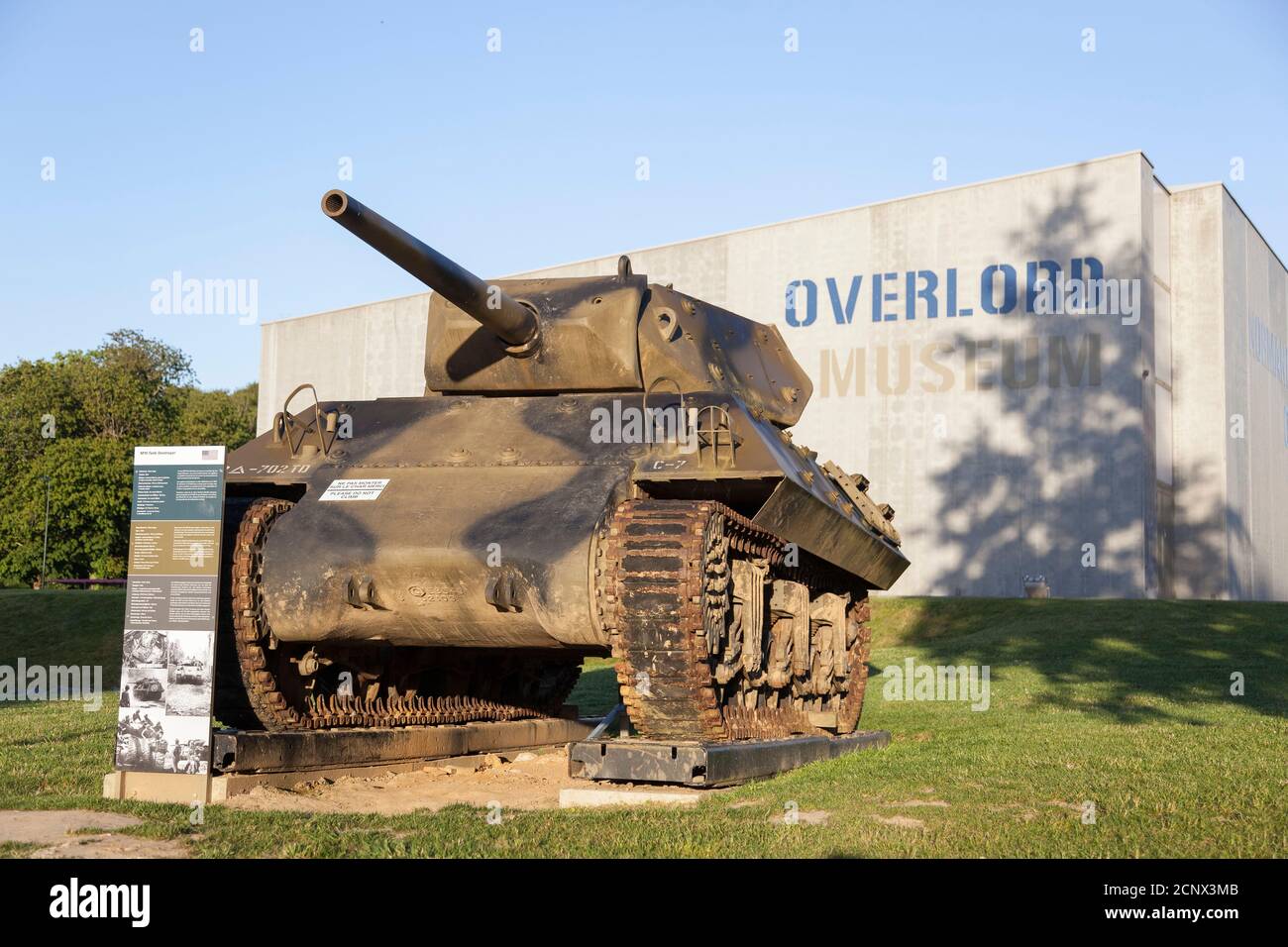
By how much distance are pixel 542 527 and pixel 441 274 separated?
2.19 meters

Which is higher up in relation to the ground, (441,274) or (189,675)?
(441,274)

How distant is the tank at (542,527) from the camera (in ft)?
29.9

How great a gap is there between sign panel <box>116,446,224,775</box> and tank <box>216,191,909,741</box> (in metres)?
0.71

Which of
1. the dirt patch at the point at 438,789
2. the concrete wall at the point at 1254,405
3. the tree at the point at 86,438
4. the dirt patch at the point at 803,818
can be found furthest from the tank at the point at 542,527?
the tree at the point at 86,438

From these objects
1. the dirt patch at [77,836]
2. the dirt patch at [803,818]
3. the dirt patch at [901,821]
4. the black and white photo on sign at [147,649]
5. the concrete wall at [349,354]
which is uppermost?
the concrete wall at [349,354]

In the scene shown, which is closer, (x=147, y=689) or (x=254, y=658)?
(x=147, y=689)

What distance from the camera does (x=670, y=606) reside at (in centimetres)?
874

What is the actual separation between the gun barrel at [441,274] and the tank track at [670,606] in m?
2.33

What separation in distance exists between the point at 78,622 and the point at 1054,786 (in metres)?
24.9

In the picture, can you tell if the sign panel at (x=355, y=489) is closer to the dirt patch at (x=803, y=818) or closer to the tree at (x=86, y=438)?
the dirt patch at (x=803, y=818)

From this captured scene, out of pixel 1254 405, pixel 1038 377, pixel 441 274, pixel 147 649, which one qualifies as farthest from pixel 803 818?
pixel 1254 405

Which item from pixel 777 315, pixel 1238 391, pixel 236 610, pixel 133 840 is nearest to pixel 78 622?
pixel 777 315

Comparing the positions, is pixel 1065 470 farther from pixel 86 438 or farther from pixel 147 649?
pixel 86 438

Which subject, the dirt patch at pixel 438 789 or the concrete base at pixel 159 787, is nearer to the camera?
the concrete base at pixel 159 787
